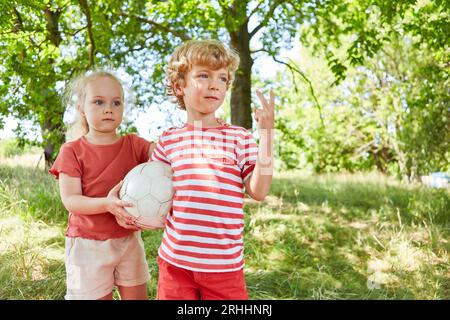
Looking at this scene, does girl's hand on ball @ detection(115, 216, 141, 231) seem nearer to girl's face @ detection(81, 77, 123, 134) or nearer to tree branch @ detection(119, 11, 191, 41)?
girl's face @ detection(81, 77, 123, 134)

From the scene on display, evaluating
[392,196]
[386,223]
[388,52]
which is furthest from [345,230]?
[388,52]

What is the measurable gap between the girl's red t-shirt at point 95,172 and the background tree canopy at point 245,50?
363 centimetres

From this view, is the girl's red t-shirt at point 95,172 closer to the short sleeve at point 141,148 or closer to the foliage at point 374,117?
the short sleeve at point 141,148

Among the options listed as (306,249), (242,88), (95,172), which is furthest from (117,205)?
(242,88)

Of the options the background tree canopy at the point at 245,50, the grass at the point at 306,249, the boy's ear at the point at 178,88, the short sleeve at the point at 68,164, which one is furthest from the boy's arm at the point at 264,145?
the background tree canopy at the point at 245,50

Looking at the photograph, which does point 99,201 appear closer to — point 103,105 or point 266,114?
point 103,105

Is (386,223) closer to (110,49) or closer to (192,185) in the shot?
(192,185)

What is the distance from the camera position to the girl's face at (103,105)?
9.51ft

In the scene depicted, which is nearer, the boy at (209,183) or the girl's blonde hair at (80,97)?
the boy at (209,183)

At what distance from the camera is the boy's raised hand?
2.49 metres

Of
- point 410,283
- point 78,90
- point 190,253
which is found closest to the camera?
point 190,253

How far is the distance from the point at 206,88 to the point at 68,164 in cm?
99

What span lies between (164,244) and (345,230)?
17.0 feet
